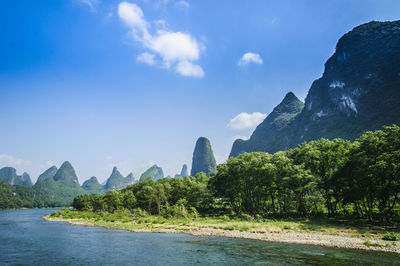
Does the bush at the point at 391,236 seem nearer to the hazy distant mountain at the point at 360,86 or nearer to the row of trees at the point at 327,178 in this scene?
the row of trees at the point at 327,178

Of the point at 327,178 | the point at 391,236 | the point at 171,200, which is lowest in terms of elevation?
the point at 391,236

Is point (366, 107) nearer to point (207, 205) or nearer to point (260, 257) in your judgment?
point (207, 205)

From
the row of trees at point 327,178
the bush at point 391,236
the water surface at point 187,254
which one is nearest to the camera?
the water surface at point 187,254

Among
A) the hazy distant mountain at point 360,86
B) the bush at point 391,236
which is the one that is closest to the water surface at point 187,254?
the bush at point 391,236

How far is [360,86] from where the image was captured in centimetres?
15788

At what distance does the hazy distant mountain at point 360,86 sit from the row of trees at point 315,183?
351 feet

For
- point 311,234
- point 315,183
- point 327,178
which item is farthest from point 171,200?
point 311,234

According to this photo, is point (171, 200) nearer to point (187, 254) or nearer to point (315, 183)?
point (315, 183)

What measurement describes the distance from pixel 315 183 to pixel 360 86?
154 m

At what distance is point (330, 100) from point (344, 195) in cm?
17256

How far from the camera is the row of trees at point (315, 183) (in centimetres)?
3145

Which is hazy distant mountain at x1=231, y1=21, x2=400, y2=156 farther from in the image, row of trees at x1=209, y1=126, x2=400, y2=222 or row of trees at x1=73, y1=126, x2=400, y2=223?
row of trees at x1=209, y1=126, x2=400, y2=222

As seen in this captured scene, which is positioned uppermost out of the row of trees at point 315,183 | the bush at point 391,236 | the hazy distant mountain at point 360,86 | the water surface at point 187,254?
the hazy distant mountain at point 360,86

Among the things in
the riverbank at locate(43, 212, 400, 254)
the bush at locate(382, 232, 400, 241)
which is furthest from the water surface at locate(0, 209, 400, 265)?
the bush at locate(382, 232, 400, 241)
